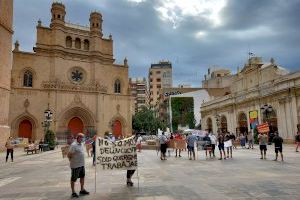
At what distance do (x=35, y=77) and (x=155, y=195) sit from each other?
129 feet

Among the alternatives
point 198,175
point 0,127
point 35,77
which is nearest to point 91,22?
point 35,77

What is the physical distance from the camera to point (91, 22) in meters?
49.9

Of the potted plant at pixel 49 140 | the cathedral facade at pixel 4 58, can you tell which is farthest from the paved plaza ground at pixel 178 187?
the potted plant at pixel 49 140

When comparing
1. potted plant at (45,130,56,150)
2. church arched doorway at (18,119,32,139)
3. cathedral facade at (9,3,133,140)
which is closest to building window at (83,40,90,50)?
cathedral facade at (9,3,133,140)

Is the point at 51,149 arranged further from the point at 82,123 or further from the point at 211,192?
the point at 211,192

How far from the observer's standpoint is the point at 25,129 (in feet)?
136

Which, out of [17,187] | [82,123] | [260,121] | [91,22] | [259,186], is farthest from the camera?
[91,22]

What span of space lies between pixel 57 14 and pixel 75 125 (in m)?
17.1

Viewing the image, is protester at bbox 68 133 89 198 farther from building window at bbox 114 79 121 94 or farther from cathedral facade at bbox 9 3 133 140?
building window at bbox 114 79 121 94

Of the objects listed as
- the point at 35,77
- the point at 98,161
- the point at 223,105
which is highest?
the point at 35,77

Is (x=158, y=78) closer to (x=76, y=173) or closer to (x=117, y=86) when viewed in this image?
(x=117, y=86)

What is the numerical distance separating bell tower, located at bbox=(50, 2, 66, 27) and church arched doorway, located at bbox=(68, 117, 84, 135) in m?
14.6

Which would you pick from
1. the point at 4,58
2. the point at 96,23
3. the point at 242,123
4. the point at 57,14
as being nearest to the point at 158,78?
the point at 96,23

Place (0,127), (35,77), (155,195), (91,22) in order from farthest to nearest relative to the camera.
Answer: (91,22) → (35,77) → (0,127) → (155,195)
